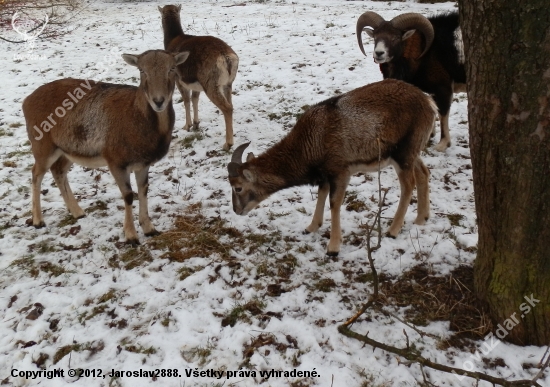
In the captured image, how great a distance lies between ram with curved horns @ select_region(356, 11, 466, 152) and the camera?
6910 millimetres

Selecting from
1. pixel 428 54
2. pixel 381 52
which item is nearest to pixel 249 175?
pixel 381 52

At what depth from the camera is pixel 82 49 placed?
1391cm

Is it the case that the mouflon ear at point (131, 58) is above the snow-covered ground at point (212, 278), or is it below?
above

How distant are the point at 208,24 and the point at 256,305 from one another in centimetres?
1426

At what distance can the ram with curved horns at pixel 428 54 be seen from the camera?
6910mm

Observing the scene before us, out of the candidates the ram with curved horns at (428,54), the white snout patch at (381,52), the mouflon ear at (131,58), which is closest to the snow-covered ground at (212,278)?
the ram with curved horns at (428,54)

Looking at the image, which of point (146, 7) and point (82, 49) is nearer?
point (82, 49)

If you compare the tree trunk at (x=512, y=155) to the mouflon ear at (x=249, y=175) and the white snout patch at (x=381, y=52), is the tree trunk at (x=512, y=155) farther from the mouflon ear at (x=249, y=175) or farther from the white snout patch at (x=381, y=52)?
the white snout patch at (x=381, y=52)

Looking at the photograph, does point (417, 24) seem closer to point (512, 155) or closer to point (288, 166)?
point (288, 166)

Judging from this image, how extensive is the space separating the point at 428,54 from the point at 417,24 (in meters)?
0.52

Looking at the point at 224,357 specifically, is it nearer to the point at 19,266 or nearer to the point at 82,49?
the point at 19,266

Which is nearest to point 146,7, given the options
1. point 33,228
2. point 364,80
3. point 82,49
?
point 82,49

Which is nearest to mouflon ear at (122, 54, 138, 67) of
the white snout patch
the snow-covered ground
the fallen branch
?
the snow-covered ground

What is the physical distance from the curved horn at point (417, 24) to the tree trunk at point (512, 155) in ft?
12.9
